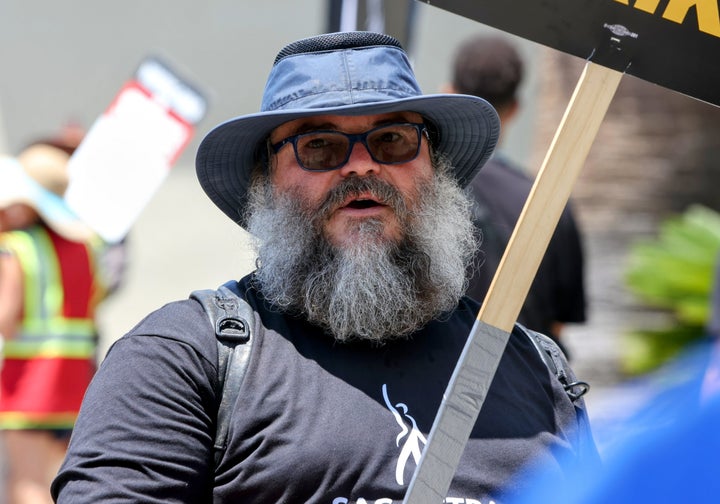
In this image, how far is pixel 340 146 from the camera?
268 cm

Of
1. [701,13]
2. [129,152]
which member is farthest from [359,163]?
[129,152]

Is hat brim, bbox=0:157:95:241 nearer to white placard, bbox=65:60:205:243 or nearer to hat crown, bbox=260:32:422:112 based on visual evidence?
white placard, bbox=65:60:205:243

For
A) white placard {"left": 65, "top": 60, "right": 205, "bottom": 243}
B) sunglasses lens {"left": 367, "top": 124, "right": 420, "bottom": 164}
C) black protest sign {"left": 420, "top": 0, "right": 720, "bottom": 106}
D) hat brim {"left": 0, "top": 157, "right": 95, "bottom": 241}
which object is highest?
black protest sign {"left": 420, "top": 0, "right": 720, "bottom": 106}

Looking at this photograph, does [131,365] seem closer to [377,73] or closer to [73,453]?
[73,453]

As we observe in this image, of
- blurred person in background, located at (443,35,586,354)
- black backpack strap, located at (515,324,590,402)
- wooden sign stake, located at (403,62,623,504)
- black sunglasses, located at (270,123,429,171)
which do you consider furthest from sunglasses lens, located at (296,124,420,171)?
blurred person in background, located at (443,35,586,354)

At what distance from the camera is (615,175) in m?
8.47

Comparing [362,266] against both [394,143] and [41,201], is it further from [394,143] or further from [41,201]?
[41,201]

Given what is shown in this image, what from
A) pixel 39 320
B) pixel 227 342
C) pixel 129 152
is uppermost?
pixel 227 342

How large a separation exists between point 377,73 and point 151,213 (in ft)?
18.6

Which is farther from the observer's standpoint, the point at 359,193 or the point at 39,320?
the point at 39,320

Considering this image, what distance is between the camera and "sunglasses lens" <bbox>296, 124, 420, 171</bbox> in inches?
105

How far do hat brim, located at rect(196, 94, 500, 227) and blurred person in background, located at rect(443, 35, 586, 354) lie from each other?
48.6 inches

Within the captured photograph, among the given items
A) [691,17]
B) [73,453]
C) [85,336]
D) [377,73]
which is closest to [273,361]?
[73,453]

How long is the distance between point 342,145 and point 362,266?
255 millimetres
